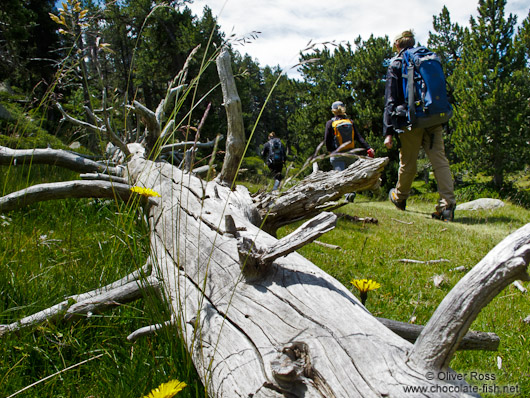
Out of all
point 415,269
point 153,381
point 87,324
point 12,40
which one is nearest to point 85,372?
point 87,324

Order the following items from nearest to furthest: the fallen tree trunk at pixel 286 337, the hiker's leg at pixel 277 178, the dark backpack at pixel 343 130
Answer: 1. the fallen tree trunk at pixel 286 337
2. the dark backpack at pixel 343 130
3. the hiker's leg at pixel 277 178

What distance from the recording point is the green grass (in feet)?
6.93

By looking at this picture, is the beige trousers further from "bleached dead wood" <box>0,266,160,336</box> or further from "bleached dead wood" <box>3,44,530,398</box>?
"bleached dead wood" <box>0,266,160,336</box>

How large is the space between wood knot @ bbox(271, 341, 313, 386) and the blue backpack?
5417mm

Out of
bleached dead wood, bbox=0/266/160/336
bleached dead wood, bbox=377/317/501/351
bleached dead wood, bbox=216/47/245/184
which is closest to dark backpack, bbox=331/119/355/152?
bleached dead wood, bbox=216/47/245/184

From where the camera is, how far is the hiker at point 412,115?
5.72 meters

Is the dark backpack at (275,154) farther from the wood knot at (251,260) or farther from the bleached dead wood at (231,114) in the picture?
the wood knot at (251,260)

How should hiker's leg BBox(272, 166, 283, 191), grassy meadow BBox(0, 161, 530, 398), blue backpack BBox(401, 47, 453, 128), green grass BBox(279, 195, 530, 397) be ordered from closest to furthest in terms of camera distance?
grassy meadow BBox(0, 161, 530, 398)
green grass BBox(279, 195, 530, 397)
blue backpack BBox(401, 47, 453, 128)
hiker's leg BBox(272, 166, 283, 191)

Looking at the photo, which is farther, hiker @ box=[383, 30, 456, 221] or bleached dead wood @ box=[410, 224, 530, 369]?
hiker @ box=[383, 30, 456, 221]

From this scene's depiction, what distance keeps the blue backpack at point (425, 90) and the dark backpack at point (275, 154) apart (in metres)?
5.48

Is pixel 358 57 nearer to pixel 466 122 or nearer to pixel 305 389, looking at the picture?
pixel 466 122

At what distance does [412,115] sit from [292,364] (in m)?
5.53

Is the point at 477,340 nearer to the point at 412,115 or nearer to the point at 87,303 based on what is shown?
the point at 87,303

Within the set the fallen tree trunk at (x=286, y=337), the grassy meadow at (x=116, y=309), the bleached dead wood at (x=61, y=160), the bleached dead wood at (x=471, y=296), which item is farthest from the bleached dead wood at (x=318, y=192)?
the bleached dead wood at (x=471, y=296)
